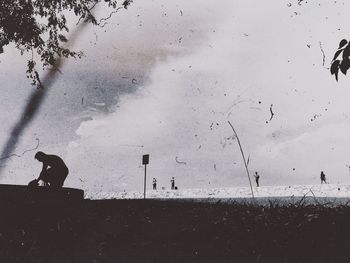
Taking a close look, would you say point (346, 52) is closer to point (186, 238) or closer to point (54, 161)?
point (186, 238)

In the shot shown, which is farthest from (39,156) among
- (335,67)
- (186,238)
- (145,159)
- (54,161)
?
(145,159)

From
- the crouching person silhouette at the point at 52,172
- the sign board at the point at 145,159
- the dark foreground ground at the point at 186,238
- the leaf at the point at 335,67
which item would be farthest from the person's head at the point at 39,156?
the sign board at the point at 145,159

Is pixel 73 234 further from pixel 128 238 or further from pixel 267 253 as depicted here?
pixel 267 253

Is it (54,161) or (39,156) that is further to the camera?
(54,161)

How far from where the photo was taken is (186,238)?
20.2 feet

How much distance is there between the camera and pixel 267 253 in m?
5.70

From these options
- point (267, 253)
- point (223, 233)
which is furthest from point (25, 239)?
point (267, 253)

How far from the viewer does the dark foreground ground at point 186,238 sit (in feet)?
18.4

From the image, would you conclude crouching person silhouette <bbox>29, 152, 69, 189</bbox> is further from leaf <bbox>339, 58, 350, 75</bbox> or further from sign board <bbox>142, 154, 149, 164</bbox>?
sign board <bbox>142, 154, 149, 164</bbox>

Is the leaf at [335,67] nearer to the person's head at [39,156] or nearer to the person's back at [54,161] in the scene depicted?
the person's head at [39,156]

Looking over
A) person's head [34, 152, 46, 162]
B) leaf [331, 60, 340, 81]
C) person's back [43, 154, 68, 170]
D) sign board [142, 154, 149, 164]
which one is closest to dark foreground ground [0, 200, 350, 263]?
leaf [331, 60, 340, 81]

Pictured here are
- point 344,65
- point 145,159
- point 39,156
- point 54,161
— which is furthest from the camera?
point 145,159

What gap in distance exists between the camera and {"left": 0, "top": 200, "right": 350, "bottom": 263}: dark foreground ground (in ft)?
18.4

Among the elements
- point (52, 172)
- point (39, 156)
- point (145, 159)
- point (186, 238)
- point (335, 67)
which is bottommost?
point (186, 238)
